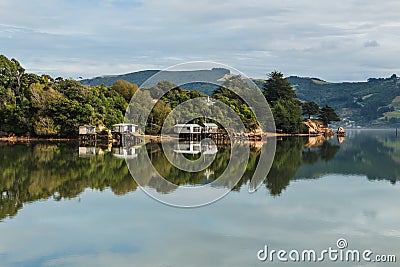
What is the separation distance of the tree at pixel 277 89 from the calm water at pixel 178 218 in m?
34.4

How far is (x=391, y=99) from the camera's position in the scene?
11162 cm

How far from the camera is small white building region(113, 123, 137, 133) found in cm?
3684

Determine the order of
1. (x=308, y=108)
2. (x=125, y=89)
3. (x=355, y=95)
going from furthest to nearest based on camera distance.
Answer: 1. (x=355, y=95)
2. (x=308, y=108)
3. (x=125, y=89)

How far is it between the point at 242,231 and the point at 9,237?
13.6ft

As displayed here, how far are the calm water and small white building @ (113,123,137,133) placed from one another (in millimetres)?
17054

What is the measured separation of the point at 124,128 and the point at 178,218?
25747mm

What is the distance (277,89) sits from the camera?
5406 centimetres

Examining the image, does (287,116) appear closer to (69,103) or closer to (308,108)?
(308,108)

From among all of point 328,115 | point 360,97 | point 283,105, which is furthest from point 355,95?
point 283,105

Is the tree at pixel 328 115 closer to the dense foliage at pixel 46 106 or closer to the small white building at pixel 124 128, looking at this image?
the dense foliage at pixel 46 106

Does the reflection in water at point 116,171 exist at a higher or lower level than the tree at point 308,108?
lower

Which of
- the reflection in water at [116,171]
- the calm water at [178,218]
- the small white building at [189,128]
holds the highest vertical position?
the small white building at [189,128]

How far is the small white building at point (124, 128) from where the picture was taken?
36844 millimetres

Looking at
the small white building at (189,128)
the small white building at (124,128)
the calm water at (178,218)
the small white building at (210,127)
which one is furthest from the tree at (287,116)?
the calm water at (178,218)
